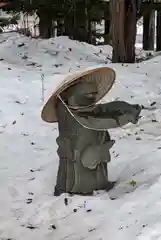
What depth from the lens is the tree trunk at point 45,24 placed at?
46.5 ft

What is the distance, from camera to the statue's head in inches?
151

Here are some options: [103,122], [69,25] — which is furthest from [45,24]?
[103,122]

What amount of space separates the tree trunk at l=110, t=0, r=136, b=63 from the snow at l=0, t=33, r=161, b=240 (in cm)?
103

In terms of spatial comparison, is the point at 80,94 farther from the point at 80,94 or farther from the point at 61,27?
the point at 61,27

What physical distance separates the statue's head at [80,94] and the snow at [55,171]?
725mm

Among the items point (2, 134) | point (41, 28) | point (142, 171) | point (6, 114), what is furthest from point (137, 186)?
point (41, 28)

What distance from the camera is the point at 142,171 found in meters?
4.24

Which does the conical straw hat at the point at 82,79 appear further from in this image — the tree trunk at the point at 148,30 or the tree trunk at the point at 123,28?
the tree trunk at the point at 148,30

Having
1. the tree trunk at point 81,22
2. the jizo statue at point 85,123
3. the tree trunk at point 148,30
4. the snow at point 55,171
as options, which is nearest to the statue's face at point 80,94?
the jizo statue at point 85,123

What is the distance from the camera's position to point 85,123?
383 cm

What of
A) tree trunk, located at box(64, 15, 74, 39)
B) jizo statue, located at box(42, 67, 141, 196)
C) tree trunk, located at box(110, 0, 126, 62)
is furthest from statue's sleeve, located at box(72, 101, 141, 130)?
tree trunk, located at box(64, 15, 74, 39)

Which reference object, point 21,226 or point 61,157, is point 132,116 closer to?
point 61,157

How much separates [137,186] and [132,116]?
0.56m

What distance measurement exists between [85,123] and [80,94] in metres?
0.22
